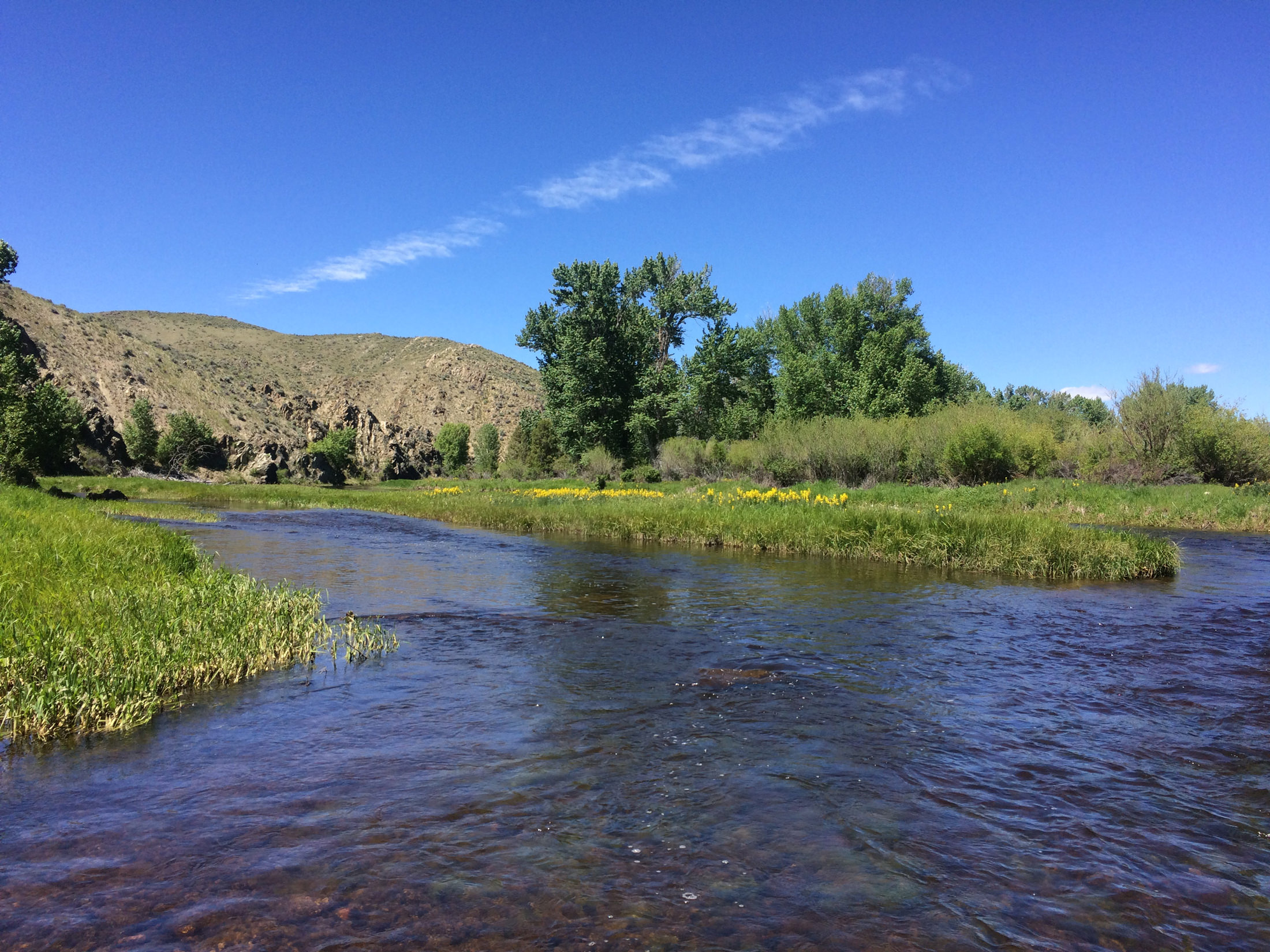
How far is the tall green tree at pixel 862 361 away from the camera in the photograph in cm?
5709

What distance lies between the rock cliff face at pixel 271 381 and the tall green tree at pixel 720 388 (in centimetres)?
4711

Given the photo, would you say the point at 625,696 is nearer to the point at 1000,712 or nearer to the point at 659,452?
the point at 1000,712

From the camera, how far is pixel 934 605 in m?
13.9

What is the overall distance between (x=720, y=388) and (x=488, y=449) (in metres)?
56.9

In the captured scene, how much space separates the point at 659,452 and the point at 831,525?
3311 cm

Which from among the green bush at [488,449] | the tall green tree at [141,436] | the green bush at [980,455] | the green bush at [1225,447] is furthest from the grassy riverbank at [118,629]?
the green bush at [488,449]

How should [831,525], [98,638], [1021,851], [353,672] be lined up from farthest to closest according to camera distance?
[831,525]
[353,672]
[98,638]
[1021,851]

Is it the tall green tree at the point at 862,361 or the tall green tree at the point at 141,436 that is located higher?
the tall green tree at the point at 862,361

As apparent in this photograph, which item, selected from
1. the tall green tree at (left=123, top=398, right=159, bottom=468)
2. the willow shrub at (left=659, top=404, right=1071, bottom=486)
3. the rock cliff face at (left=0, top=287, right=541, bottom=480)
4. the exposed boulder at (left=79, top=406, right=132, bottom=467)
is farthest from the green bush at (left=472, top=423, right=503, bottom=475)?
the willow shrub at (left=659, top=404, right=1071, bottom=486)

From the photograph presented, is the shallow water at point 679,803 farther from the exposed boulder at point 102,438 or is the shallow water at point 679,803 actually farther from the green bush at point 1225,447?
the exposed boulder at point 102,438

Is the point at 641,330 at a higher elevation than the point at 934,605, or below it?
higher

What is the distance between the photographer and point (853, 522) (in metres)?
20.7

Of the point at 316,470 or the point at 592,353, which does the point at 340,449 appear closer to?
the point at 316,470

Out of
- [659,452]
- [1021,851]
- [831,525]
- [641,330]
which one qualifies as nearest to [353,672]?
[1021,851]
